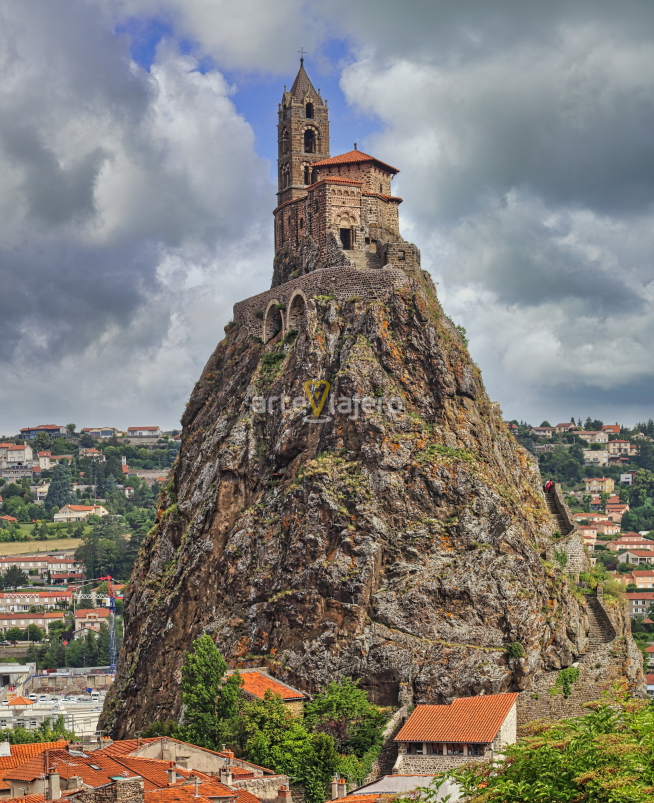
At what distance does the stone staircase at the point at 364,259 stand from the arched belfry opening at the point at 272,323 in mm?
6517

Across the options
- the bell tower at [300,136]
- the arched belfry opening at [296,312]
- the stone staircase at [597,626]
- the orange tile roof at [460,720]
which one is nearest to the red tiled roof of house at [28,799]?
the orange tile roof at [460,720]

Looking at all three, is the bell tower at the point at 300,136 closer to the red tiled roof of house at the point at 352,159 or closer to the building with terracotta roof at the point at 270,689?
the red tiled roof of house at the point at 352,159

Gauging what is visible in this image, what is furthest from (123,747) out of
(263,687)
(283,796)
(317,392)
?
(317,392)

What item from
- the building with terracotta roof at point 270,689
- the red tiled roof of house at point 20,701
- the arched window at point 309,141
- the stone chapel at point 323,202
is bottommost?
the red tiled roof of house at point 20,701

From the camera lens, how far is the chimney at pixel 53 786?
47188 millimetres

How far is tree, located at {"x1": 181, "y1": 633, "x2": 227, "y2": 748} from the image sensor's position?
74688 mm

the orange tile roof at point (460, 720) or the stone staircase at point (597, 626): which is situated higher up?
the stone staircase at point (597, 626)

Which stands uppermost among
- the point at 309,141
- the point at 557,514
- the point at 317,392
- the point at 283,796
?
the point at 309,141

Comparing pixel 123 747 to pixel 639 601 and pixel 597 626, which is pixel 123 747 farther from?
pixel 639 601

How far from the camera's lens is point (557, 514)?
3863 inches

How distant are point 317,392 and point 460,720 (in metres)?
28.4

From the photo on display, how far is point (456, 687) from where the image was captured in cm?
7812

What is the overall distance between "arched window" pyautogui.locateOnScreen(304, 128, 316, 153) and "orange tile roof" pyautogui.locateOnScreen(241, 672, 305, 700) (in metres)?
47.2

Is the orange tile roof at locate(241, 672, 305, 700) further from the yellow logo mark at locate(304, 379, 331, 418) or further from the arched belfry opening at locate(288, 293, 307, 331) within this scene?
the arched belfry opening at locate(288, 293, 307, 331)
